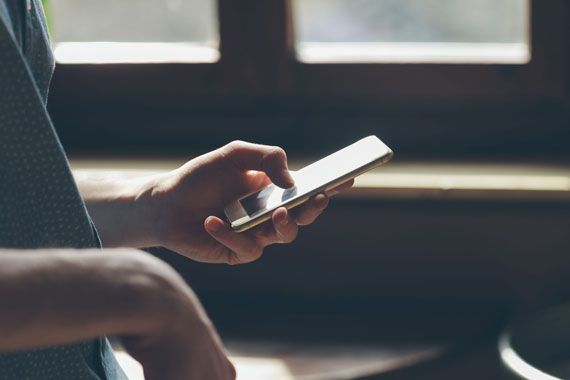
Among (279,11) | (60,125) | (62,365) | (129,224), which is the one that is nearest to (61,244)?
(62,365)

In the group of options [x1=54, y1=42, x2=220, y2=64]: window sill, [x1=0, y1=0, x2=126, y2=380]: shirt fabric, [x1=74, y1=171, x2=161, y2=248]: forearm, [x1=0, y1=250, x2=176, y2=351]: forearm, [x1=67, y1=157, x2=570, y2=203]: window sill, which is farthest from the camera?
[x1=54, y1=42, x2=220, y2=64]: window sill

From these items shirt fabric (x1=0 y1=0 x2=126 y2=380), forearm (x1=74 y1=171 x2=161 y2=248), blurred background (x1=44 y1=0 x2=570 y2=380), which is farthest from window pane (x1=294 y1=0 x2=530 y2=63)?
shirt fabric (x1=0 y1=0 x2=126 y2=380)

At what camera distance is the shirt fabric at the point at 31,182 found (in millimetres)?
701

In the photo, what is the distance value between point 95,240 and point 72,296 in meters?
0.20

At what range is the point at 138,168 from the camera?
2.00 meters

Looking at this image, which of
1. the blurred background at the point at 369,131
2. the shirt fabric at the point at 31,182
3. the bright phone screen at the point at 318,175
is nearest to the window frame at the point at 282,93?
the blurred background at the point at 369,131

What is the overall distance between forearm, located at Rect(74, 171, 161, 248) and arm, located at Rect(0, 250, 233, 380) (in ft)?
1.12

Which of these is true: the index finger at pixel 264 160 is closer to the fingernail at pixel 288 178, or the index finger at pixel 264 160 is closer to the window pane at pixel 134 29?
the fingernail at pixel 288 178

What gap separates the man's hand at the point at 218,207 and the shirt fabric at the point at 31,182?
19 centimetres

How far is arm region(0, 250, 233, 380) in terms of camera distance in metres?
0.56

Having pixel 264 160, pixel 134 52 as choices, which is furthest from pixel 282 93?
pixel 264 160

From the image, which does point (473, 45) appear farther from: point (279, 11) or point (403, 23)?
point (279, 11)

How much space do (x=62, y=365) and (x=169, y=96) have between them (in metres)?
1.39

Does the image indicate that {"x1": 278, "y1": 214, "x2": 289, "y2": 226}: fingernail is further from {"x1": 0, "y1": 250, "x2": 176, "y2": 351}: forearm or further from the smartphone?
{"x1": 0, "y1": 250, "x2": 176, "y2": 351}: forearm
